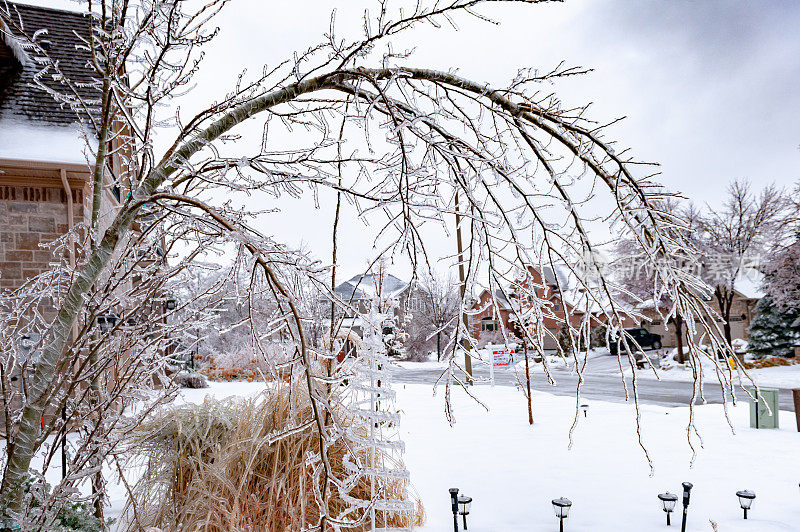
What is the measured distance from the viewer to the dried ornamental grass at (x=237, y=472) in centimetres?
329

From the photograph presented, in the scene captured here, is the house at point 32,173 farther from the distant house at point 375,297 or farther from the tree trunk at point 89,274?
the tree trunk at point 89,274

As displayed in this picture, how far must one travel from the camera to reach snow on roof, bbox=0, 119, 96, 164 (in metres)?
7.45

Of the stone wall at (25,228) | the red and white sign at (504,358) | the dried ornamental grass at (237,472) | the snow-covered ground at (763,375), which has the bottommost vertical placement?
the snow-covered ground at (763,375)

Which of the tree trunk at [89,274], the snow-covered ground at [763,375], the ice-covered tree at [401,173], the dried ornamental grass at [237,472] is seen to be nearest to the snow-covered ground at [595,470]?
the dried ornamental grass at [237,472]

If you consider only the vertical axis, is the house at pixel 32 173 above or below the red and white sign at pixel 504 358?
above

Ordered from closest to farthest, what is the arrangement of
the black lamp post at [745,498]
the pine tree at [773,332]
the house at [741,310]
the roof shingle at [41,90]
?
1. the black lamp post at [745,498]
2. the roof shingle at [41,90]
3. the pine tree at [773,332]
4. the house at [741,310]

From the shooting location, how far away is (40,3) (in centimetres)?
970

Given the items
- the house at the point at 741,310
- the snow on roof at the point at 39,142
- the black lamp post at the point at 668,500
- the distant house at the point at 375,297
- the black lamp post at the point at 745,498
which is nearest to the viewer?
the distant house at the point at 375,297

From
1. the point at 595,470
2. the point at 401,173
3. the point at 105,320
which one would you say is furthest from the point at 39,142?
the point at 595,470

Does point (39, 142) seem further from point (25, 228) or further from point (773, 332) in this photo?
point (773, 332)

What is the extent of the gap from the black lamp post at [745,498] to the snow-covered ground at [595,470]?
0.12 metres

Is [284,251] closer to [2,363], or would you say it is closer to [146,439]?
[2,363]

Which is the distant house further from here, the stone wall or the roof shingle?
the roof shingle

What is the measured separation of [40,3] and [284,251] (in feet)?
35.6
